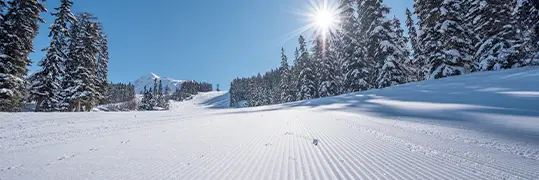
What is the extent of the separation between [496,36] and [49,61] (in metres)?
34.8

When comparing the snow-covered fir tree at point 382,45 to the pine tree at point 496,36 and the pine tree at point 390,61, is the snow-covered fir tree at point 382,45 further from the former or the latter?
the pine tree at point 496,36

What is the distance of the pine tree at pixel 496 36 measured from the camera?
16.1 metres

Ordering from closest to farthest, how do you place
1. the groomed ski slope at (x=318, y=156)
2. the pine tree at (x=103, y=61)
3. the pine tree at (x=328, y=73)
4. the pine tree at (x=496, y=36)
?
the groomed ski slope at (x=318, y=156), the pine tree at (x=496, y=36), the pine tree at (x=103, y=61), the pine tree at (x=328, y=73)

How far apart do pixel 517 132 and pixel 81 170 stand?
622 centimetres

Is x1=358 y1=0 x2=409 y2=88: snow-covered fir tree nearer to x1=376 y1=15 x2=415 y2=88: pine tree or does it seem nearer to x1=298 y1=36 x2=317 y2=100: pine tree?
x1=376 y1=15 x2=415 y2=88: pine tree

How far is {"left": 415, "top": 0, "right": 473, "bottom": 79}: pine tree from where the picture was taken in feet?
57.6

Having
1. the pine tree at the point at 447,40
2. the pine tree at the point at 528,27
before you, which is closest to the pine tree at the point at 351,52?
the pine tree at the point at 447,40

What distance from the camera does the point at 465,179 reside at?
2.27 metres

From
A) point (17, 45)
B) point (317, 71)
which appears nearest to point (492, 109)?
point (17, 45)

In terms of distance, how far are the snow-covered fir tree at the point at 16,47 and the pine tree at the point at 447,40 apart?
1138 inches

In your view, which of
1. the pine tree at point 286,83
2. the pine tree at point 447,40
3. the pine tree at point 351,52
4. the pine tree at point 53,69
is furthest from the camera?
the pine tree at point 286,83

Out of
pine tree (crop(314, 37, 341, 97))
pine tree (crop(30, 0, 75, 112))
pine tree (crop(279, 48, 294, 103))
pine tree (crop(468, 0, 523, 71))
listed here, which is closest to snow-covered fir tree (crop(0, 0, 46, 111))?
pine tree (crop(30, 0, 75, 112))

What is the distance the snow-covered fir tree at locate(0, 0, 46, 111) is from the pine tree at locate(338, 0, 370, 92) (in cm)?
2759

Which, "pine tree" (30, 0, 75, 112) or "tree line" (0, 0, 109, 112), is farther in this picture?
"pine tree" (30, 0, 75, 112)
